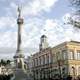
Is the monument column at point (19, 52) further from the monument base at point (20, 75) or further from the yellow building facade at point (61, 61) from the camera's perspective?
the yellow building facade at point (61, 61)

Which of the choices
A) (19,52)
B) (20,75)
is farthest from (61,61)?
(20,75)

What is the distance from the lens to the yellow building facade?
7850 centimetres

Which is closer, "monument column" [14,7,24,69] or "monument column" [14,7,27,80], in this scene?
"monument column" [14,7,27,80]

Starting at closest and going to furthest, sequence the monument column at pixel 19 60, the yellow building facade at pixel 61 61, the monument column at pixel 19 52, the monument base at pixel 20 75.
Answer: the monument base at pixel 20 75 → the monument column at pixel 19 60 → the monument column at pixel 19 52 → the yellow building facade at pixel 61 61

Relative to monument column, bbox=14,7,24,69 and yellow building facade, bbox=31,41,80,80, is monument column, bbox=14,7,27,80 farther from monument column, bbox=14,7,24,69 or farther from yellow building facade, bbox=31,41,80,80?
yellow building facade, bbox=31,41,80,80

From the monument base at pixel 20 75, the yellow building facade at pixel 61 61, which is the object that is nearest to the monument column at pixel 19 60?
the monument base at pixel 20 75

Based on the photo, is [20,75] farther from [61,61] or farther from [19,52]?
[61,61]

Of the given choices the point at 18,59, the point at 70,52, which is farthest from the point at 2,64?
the point at 18,59

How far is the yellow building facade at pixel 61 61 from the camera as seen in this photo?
78.5m

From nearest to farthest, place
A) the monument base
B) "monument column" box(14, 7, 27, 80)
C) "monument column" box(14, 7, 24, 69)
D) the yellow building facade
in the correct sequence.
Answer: the monument base
"monument column" box(14, 7, 27, 80)
"monument column" box(14, 7, 24, 69)
the yellow building facade

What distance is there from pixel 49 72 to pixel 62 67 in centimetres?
969

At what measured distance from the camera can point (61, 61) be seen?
81.0 m

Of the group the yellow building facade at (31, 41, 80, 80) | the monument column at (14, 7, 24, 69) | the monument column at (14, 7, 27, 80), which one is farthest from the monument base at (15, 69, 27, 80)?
the yellow building facade at (31, 41, 80, 80)

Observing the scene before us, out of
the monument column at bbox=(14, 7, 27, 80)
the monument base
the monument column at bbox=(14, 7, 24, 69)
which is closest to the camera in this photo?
the monument base
